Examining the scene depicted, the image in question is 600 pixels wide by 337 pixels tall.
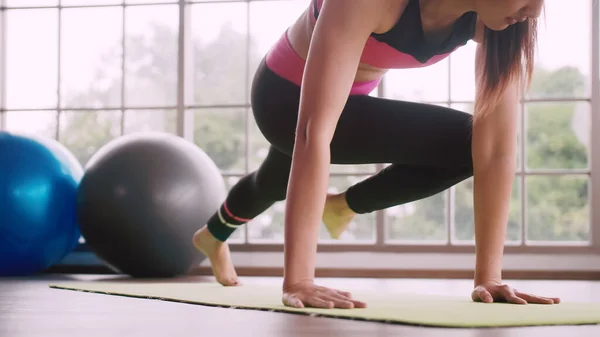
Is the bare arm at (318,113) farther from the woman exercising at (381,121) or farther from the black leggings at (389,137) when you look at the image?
the black leggings at (389,137)

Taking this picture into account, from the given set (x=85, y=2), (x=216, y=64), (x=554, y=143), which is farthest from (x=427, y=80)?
(x=554, y=143)

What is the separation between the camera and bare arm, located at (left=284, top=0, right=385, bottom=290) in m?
1.65

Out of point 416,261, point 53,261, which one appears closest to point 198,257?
point 53,261

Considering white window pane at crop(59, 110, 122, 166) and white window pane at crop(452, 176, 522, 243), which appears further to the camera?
white window pane at crop(452, 176, 522, 243)

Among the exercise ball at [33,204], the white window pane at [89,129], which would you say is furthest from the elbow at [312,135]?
the white window pane at [89,129]

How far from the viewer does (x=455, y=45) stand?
6.15ft

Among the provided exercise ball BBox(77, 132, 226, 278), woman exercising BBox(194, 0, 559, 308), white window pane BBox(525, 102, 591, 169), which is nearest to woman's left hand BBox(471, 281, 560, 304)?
woman exercising BBox(194, 0, 559, 308)

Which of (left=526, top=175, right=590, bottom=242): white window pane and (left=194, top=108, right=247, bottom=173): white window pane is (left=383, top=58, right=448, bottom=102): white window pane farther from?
(left=526, top=175, right=590, bottom=242): white window pane

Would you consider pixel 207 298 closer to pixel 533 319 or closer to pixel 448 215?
pixel 533 319

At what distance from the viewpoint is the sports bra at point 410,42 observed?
1.78 m

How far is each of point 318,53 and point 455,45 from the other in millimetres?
380

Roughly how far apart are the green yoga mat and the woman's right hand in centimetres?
2

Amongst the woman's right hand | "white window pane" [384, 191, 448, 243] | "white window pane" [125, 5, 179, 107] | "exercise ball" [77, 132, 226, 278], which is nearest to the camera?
the woman's right hand

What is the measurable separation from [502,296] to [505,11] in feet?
2.09
